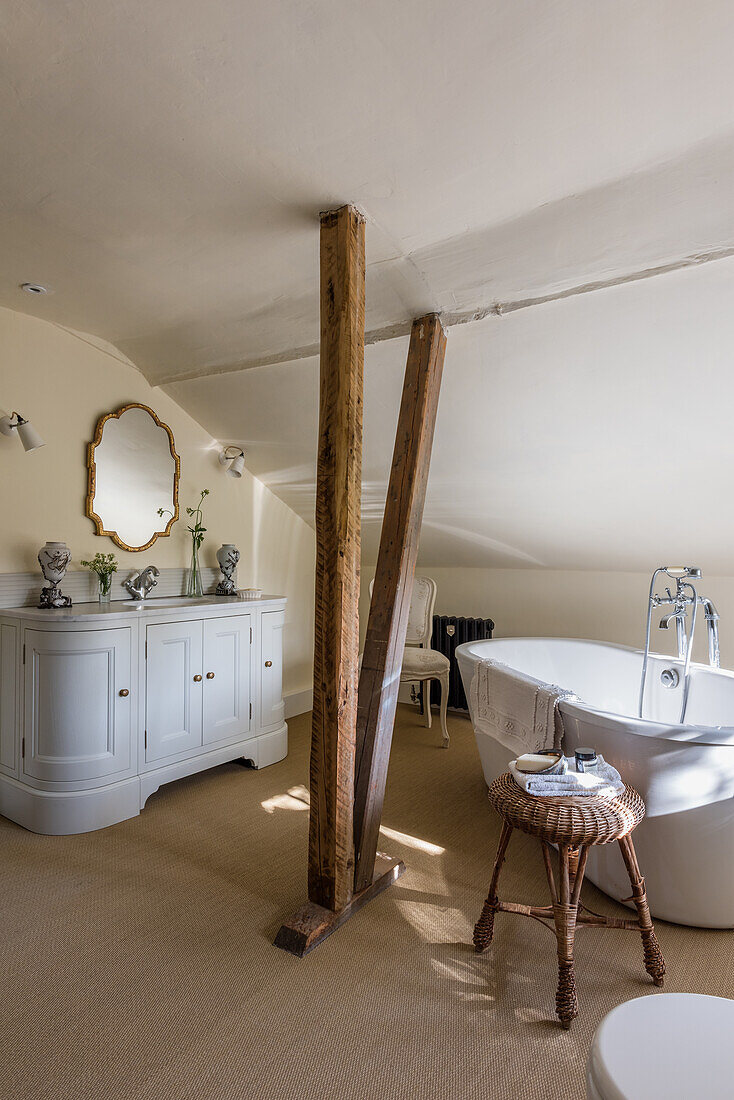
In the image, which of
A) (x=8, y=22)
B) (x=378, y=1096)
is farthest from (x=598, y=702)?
(x=8, y=22)

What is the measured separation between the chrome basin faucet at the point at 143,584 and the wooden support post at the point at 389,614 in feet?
5.27

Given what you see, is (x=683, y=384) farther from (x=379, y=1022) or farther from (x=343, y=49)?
(x=379, y=1022)

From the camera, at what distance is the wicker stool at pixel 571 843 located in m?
1.67

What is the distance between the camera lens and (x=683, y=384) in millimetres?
2582

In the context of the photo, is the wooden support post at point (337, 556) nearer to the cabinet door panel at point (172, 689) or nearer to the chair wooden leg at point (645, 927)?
the chair wooden leg at point (645, 927)

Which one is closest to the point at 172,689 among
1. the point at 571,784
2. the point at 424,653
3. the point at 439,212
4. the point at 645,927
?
the point at 424,653

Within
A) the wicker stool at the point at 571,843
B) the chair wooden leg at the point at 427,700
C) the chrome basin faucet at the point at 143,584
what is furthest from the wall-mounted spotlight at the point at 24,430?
the chair wooden leg at the point at 427,700

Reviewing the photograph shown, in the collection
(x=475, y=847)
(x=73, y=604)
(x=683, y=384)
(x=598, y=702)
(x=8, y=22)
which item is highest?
(x=8, y=22)

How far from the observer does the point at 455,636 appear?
180 inches

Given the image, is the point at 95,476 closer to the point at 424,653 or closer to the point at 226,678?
the point at 226,678

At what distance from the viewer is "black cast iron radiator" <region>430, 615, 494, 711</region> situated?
14.6 ft

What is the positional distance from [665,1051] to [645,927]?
98 centimetres

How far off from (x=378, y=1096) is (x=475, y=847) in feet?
4.13

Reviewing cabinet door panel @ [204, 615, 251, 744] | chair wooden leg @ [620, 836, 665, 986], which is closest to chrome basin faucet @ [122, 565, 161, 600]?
cabinet door panel @ [204, 615, 251, 744]
